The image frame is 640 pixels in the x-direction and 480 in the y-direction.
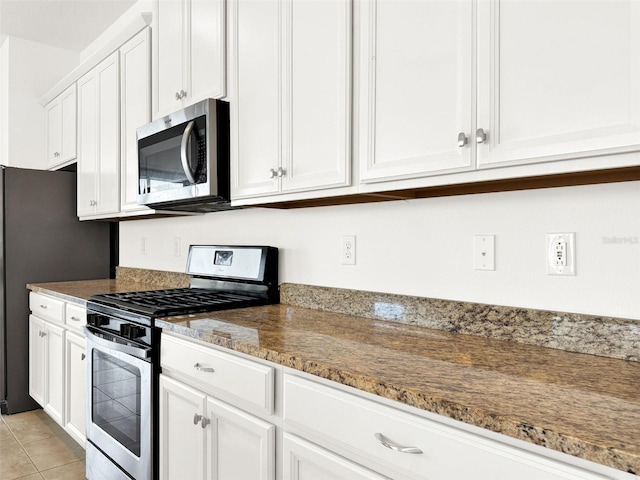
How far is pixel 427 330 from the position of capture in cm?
156

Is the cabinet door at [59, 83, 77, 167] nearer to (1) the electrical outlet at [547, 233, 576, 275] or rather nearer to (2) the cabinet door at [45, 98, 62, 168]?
(2) the cabinet door at [45, 98, 62, 168]

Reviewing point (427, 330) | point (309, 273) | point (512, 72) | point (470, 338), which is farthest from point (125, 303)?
point (512, 72)

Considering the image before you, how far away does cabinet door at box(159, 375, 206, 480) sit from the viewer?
1572 mm

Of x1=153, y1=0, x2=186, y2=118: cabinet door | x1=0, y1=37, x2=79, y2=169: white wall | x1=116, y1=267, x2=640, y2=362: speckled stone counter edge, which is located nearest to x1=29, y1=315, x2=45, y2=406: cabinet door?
x1=0, y1=37, x2=79, y2=169: white wall

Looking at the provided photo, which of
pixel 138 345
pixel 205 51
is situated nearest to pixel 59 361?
pixel 138 345

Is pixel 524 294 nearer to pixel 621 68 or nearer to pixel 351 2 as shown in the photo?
pixel 621 68

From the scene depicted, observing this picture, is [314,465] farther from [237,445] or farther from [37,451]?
[37,451]

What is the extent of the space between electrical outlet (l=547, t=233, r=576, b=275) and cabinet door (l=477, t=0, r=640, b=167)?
33cm

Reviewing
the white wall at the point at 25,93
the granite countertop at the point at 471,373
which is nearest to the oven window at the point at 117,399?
the granite countertop at the point at 471,373

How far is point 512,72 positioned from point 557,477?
0.88m

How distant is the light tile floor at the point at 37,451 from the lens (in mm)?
2418

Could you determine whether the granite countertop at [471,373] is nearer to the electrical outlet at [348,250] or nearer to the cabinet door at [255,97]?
the electrical outlet at [348,250]

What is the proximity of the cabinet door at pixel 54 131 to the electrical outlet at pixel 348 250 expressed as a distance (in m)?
2.92

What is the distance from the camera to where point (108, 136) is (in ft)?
9.88
